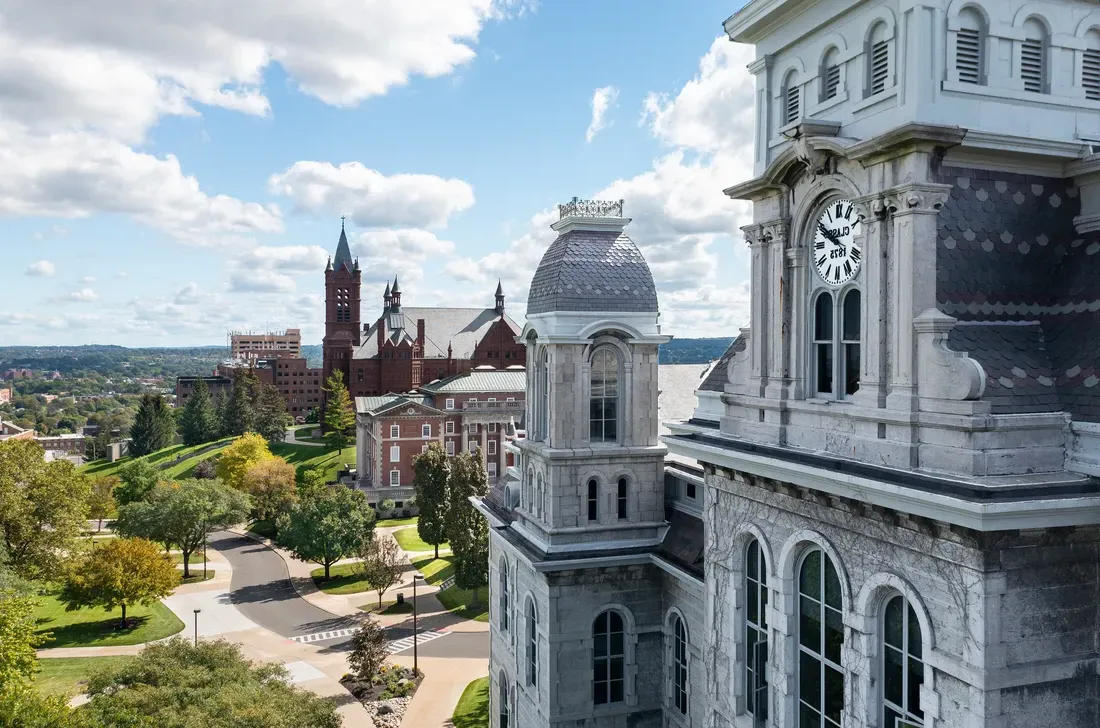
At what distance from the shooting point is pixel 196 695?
81.8 feet

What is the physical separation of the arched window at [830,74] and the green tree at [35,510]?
1942 inches

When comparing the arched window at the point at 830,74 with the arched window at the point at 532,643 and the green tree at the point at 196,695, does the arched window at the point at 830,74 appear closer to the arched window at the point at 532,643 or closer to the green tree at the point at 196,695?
the arched window at the point at 532,643

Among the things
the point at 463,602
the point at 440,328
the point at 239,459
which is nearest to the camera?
the point at 463,602

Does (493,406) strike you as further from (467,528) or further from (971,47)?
(971,47)

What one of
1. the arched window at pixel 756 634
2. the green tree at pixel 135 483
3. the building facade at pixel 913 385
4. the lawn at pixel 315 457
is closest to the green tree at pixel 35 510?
the green tree at pixel 135 483

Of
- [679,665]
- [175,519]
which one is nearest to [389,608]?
[175,519]

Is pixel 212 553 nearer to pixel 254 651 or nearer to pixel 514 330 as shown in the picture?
pixel 254 651

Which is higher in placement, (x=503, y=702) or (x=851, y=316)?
(x=851, y=316)

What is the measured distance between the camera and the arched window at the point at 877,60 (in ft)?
45.5

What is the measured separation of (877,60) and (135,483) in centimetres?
8301

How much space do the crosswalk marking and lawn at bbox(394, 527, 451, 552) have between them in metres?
16.9

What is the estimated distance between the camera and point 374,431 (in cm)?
8406

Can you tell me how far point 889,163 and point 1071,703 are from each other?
893 centimetres

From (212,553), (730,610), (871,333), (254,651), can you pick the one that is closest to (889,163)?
(871,333)
